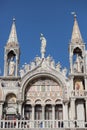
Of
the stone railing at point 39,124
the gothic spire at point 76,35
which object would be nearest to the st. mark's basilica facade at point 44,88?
the gothic spire at point 76,35

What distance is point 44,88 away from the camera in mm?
29438

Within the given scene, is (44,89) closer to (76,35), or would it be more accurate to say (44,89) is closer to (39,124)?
(39,124)

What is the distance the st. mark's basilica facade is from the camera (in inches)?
1103

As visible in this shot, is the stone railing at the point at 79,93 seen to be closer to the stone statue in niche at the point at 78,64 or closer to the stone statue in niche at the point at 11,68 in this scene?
the stone statue in niche at the point at 78,64

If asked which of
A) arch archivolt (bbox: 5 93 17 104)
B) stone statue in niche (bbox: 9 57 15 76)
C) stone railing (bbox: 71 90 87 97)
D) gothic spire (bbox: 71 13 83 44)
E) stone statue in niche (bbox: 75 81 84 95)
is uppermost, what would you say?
gothic spire (bbox: 71 13 83 44)

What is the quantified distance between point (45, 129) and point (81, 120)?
2.86 metres

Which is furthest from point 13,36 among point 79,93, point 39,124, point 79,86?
point 39,124

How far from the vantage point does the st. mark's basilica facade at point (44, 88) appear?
91.9 ft

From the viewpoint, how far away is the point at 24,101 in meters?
28.7

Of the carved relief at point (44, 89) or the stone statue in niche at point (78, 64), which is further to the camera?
the stone statue in niche at point (78, 64)

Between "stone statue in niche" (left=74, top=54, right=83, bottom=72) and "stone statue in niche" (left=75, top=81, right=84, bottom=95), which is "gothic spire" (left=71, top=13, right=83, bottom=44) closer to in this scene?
"stone statue in niche" (left=74, top=54, right=83, bottom=72)

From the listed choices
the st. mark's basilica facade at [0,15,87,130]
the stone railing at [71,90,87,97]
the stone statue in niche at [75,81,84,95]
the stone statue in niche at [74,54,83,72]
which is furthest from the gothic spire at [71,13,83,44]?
the stone railing at [71,90,87,97]

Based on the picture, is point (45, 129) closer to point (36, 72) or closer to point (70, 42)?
point (36, 72)

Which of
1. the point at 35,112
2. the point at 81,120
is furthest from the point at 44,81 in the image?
the point at 81,120
